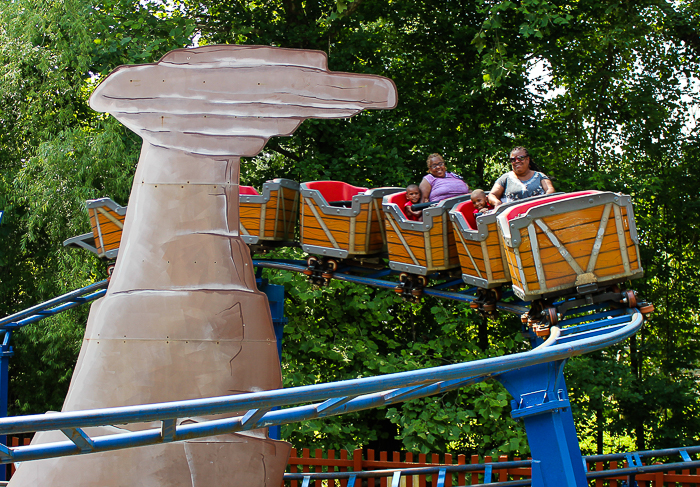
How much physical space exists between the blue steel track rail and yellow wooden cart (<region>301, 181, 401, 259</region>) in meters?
2.50

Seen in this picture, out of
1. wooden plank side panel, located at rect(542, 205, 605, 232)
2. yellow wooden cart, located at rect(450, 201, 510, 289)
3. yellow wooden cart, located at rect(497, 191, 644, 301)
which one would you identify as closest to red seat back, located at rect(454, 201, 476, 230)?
yellow wooden cart, located at rect(450, 201, 510, 289)

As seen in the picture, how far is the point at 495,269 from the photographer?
4289 mm

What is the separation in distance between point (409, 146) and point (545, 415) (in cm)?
730

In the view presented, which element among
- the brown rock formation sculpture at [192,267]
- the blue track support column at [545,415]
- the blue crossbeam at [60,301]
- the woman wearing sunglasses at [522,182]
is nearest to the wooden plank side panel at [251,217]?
the blue crossbeam at [60,301]

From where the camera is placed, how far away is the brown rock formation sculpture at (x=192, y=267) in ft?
10.2

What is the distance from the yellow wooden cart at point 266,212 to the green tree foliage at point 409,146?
2.63 metres

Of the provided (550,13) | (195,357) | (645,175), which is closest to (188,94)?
(195,357)

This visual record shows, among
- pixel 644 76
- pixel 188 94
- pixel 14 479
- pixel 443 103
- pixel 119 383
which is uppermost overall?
pixel 644 76

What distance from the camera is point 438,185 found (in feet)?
18.2

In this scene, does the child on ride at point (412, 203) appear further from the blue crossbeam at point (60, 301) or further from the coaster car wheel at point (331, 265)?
the blue crossbeam at point (60, 301)

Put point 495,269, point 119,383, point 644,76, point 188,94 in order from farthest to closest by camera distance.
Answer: point 644,76 → point 495,269 → point 188,94 → point 119,383

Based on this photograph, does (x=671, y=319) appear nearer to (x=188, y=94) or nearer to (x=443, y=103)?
(x=443, y=103)

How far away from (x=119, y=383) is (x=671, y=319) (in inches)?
448

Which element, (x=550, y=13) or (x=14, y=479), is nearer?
(x=14, y=479)
